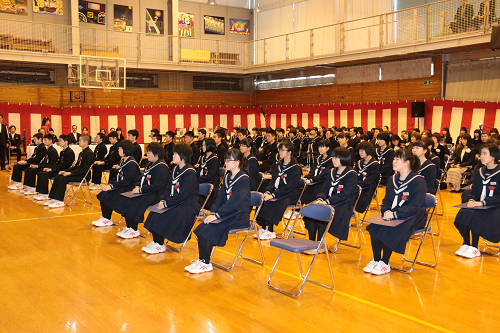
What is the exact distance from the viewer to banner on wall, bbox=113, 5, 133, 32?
22.4 m

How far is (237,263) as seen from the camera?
643 cm

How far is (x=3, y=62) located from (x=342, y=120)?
14.8 metres

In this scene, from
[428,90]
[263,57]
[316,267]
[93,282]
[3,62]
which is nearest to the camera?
[93,282]

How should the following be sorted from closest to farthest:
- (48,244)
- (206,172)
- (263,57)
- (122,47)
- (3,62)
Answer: (48,244)
(206,172)
(3,62)
(122,47)
(263,57)

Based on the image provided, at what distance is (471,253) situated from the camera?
6715 millimetres

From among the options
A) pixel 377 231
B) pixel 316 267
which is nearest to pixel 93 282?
pixel 316 267

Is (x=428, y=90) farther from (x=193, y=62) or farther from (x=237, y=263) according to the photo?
(x=237, y=263)

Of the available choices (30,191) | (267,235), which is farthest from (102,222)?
(30,191)

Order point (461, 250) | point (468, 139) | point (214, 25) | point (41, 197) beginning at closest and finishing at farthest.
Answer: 1. point (461, 250)
2. point (41, 197)
3. point (468, 139)
4. point (214, 25)

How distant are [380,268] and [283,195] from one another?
6.84 feet

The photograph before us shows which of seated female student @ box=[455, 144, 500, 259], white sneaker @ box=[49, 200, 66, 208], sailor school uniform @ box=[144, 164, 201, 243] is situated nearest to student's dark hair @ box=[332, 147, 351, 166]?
seated female student @ box=[455, 144, 500, 259]

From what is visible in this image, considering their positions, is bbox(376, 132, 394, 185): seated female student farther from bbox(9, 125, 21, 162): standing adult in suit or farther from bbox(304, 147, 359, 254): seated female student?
bbox(9, 125, 21, 162): standing adult in suit

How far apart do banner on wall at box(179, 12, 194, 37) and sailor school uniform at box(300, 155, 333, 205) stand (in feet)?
57.2

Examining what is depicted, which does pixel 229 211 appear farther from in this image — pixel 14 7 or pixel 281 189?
pixel 14 7
